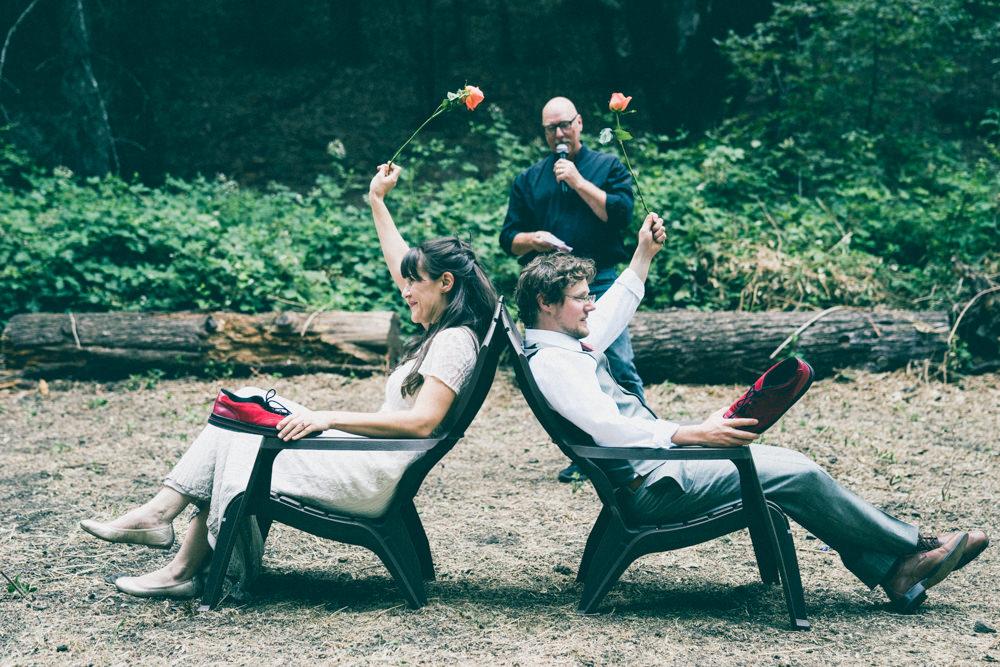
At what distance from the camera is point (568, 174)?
4.65 metres

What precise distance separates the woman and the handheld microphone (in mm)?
1649

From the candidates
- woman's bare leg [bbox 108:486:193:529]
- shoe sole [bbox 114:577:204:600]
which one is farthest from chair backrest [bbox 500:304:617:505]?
shoe sole [bbox 114:577:204:600]

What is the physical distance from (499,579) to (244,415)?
1.24 metres

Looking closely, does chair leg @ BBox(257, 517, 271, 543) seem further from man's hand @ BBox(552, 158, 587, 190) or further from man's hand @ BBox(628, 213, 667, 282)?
man's hand @ BBox(552, 158, 587, 190)

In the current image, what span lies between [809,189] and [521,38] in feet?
16.9

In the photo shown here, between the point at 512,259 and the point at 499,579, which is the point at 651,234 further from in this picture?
the point at 512,259

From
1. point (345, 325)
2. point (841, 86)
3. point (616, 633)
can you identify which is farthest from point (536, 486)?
point (841, 86)

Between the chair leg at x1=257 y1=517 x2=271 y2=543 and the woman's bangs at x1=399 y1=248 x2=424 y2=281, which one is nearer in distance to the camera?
the woman's bangs at x1=399 y1=248 x2=424 y2=281

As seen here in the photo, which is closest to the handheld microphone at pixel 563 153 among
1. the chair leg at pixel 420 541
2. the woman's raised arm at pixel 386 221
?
the woman's raised arm at pixel 386 221

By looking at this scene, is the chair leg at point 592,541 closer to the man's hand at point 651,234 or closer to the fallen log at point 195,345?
the man's hand at point 651,234

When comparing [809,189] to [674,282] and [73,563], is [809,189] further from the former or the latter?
[73,563]

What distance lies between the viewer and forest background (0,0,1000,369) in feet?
25.6

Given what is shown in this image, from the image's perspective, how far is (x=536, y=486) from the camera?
494 centimetres

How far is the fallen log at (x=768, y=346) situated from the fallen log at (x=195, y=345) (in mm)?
2107
